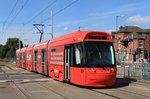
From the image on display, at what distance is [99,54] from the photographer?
19.6 metres

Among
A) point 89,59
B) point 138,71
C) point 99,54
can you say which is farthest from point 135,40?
point 89,59

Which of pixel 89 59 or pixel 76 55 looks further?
pixel 76 55

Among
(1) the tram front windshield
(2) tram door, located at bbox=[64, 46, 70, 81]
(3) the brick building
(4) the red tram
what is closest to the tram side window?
(4) the red tram

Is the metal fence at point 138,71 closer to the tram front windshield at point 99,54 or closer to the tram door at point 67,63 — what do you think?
the tram front windshield at point 99,54

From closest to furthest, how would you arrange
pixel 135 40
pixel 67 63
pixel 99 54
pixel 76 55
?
pixel 99 54
pixel 76 55
pixel 67 63
pixel 135 40

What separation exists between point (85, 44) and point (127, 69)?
7662 millimetres

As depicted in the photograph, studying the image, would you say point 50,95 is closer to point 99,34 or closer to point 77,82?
point 77,82

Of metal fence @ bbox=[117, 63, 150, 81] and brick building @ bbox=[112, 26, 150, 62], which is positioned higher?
brick building @ bbox=[112, 26, 150, 62]

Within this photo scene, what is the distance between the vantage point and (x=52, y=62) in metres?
27.0

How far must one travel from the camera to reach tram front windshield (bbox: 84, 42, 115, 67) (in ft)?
63.5

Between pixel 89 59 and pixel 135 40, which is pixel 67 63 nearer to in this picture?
pixel 89 59

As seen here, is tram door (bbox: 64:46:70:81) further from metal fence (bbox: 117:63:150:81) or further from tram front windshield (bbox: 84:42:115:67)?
metal fence (bbox: 117:63:150:81)

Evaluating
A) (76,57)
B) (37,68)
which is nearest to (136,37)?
(37,68)

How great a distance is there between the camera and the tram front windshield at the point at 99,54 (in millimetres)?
19344
